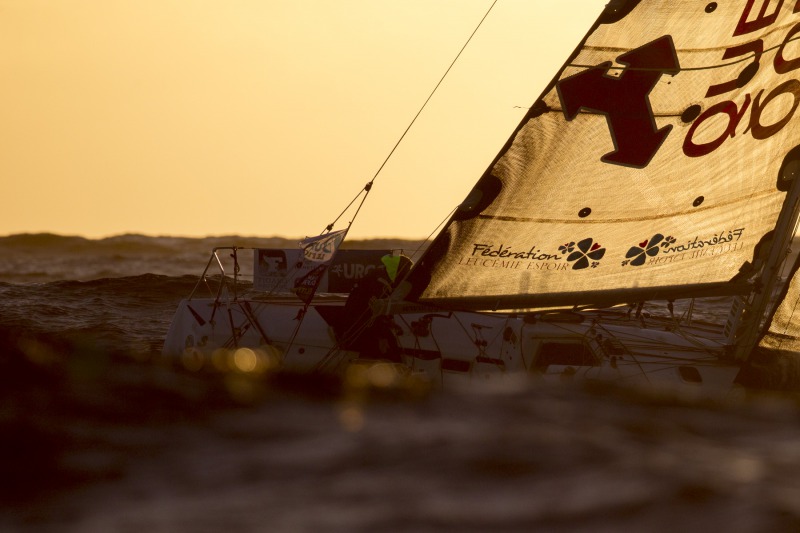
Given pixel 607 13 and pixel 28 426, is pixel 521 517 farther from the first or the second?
pixel 607 13

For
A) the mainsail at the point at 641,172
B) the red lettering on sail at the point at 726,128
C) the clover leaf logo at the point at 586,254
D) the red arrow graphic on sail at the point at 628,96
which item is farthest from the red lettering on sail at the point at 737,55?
the clover leaf logo at the point at 586,254

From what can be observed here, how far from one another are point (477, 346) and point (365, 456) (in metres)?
7.40

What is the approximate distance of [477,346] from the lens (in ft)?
41.0

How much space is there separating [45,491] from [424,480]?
153 cm

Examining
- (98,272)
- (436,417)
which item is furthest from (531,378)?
(98,272)

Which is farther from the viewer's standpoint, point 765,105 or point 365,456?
point 765,105

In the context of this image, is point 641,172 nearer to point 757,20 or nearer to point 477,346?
point 757,20

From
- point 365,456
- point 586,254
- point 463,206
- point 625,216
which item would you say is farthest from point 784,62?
point 365,456

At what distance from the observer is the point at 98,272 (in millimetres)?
43469

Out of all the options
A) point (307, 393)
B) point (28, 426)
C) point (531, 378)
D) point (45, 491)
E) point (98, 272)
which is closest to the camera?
point (45, 491)

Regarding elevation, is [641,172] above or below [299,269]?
above

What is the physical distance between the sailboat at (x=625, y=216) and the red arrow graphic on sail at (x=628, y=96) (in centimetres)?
1

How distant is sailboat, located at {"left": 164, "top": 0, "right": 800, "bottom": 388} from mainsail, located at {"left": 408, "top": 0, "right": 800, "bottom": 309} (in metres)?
0.01

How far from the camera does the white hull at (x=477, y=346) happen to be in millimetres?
12109
